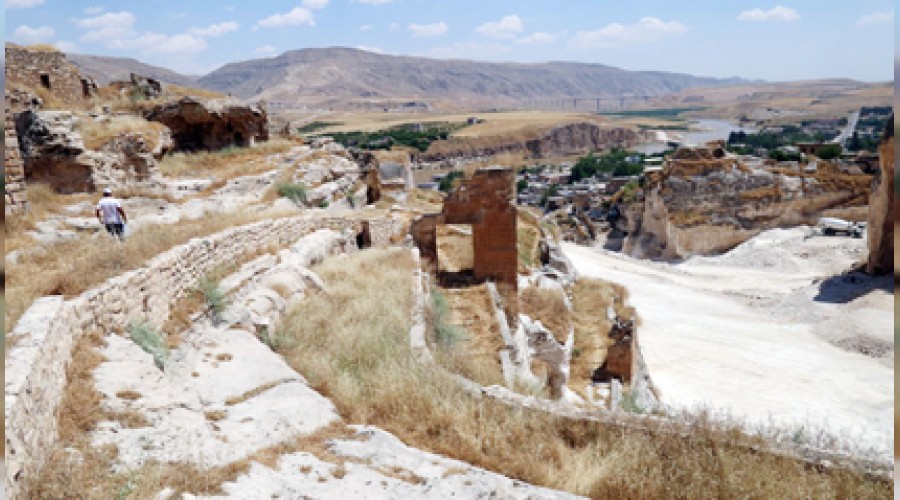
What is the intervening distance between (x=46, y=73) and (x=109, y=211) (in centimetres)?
1034

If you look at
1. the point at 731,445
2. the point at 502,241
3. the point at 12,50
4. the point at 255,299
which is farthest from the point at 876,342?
the point at 12,50

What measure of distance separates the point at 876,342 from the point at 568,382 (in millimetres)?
10243

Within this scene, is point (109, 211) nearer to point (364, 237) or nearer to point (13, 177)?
point (13, 177)

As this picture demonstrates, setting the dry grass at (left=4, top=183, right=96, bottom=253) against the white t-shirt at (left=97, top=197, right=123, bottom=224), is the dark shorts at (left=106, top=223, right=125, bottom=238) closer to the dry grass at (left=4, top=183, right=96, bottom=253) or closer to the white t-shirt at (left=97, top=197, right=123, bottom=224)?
the white t-shirt at (left=97, top=197, right=123, bottom=224)

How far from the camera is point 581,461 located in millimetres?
4090

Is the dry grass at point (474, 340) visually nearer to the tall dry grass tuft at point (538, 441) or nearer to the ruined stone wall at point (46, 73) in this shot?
the tall dry grass tuft at point (538, 441)

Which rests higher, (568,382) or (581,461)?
(581,461)

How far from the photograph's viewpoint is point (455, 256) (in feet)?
46.8

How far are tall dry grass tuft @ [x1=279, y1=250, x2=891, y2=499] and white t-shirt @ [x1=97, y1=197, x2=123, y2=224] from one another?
432 centimetres

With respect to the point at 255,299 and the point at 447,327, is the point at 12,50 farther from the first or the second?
the point at 447,327

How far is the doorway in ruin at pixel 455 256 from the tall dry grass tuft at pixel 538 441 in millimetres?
4955

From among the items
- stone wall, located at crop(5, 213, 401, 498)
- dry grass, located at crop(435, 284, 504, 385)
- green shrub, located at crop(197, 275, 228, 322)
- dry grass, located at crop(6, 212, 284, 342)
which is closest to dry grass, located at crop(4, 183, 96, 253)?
dry grass, located at crop(6, 212, 284, 342)

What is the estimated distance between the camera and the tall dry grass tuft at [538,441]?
3.69 meters

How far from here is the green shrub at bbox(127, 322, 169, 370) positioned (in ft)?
17.0
